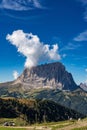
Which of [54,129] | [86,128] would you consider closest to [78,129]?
[86,128]

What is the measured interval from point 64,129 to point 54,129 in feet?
15.6

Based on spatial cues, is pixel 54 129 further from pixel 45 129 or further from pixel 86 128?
pixel 86 128

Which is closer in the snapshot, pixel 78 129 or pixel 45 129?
pixel 78 129

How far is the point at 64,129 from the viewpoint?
363ft

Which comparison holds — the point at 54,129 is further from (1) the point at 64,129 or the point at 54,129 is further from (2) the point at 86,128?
(2) the point at 86,128

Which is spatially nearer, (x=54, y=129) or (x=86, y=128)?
(x=86, y=128)

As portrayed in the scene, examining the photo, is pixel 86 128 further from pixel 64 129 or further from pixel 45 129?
pixel 45 129

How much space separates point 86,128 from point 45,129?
18.5 meters

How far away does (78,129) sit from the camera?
347 feet

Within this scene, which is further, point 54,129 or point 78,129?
point 54,129

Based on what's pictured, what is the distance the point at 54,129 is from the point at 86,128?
14.6 m

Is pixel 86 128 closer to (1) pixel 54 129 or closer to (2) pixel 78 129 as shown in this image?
(2) pixel 78 129

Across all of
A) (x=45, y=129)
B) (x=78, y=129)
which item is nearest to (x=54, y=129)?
(x=45, y=129)

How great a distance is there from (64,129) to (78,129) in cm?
700
